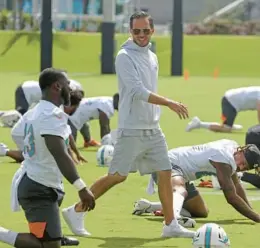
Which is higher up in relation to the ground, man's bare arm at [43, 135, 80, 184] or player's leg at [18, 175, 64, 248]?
man's bare arm at [43, 135, 80, 184]

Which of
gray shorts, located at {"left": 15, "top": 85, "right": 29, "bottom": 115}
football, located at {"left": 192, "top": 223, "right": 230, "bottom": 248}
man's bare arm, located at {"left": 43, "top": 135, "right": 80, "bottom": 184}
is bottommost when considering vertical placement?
gray shorts, located at {"left": 15, "top": 85, "right": 29, "bottom": 115}

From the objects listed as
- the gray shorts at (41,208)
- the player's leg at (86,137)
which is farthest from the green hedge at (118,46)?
the gray shorts at (41,208)

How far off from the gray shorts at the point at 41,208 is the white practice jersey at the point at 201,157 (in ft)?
8.40

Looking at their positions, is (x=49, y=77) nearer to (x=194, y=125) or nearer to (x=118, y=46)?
(x=194, y=125)

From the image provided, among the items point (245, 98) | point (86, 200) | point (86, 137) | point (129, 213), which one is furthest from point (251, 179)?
point (245, 98)

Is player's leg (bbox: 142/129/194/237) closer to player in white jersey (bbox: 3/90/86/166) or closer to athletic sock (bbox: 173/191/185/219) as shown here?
athletic sock (bbox: 173/191/185/219)

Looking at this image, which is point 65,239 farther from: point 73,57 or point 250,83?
point 73,57

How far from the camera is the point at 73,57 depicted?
47.5m

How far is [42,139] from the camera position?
7.95 metres

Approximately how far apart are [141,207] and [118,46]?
116 ft

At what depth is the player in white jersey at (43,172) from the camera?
7977 mm

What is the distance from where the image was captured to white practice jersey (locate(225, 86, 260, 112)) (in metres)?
21.2

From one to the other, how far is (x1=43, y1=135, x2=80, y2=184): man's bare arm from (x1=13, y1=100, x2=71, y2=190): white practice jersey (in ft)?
0.26

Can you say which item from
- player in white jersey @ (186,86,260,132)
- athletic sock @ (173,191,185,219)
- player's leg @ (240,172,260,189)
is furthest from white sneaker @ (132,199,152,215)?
player in white jersey @ (186,86,260,132)
